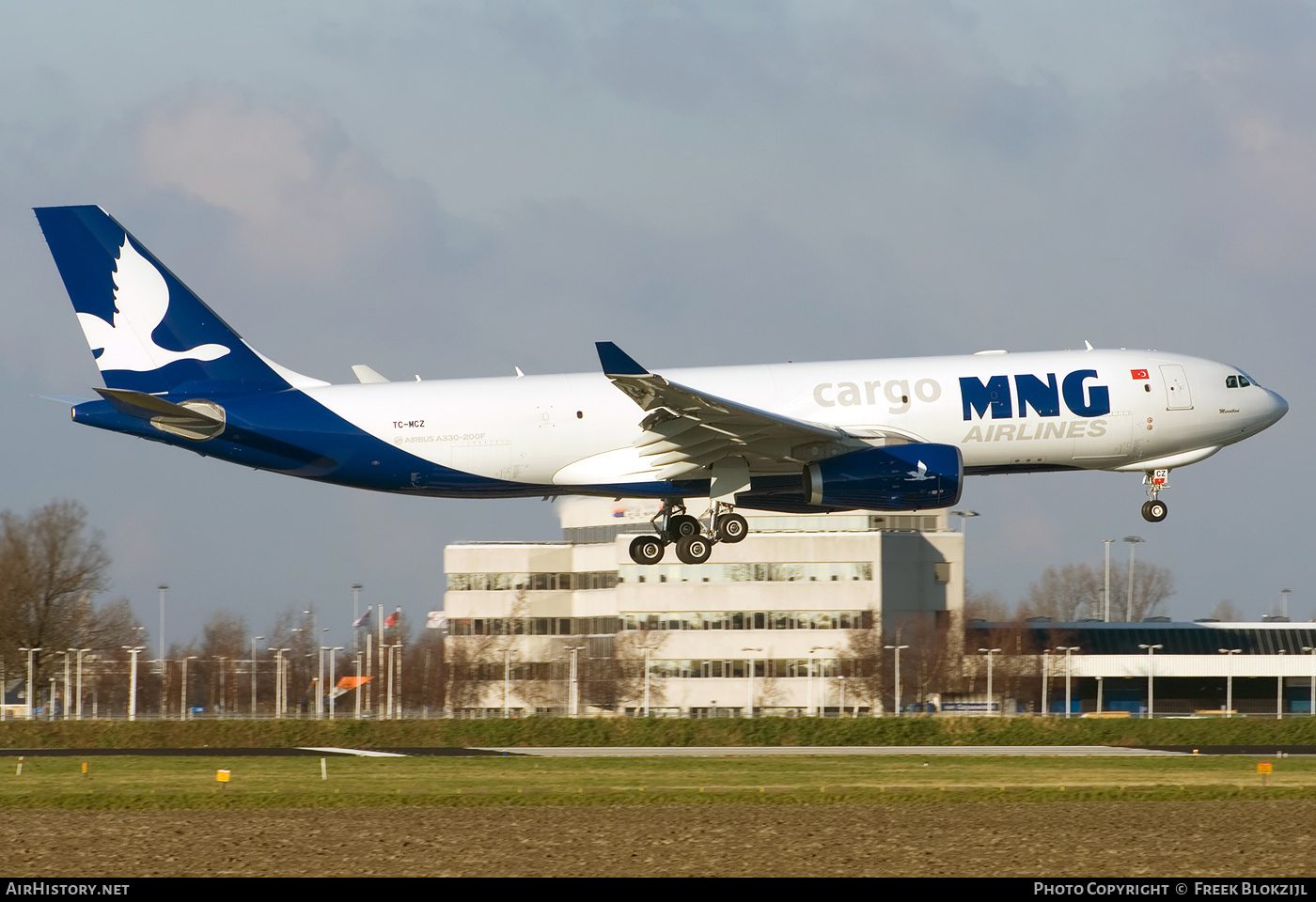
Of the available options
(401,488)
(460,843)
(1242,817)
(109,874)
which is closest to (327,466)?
(401,488)

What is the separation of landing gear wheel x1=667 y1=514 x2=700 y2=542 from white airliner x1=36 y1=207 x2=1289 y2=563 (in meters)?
0.35

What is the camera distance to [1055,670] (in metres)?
100

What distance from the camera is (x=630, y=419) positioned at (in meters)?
41.7

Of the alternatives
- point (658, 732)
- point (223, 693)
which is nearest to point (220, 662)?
point (223, 693)

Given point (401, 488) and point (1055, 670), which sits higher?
point (401, 488)

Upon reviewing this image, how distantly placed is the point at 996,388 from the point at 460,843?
19843 mm

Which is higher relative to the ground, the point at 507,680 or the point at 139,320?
the point at 139,320

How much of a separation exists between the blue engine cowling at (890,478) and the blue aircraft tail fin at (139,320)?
45.0ft

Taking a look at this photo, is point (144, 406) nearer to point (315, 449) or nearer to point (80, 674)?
point (315, 449)

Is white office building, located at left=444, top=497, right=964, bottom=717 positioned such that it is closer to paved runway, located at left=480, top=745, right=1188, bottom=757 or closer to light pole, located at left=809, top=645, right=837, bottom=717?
light pole, located at left=809, top=645, right=837, bottom=717

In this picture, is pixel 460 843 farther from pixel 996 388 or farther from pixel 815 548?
pixel 815 548

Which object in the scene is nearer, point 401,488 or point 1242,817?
point 1242,817

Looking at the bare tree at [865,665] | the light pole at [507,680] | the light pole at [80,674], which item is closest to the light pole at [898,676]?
the bare tree at [865,665]

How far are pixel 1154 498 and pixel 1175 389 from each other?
11.2 feet
